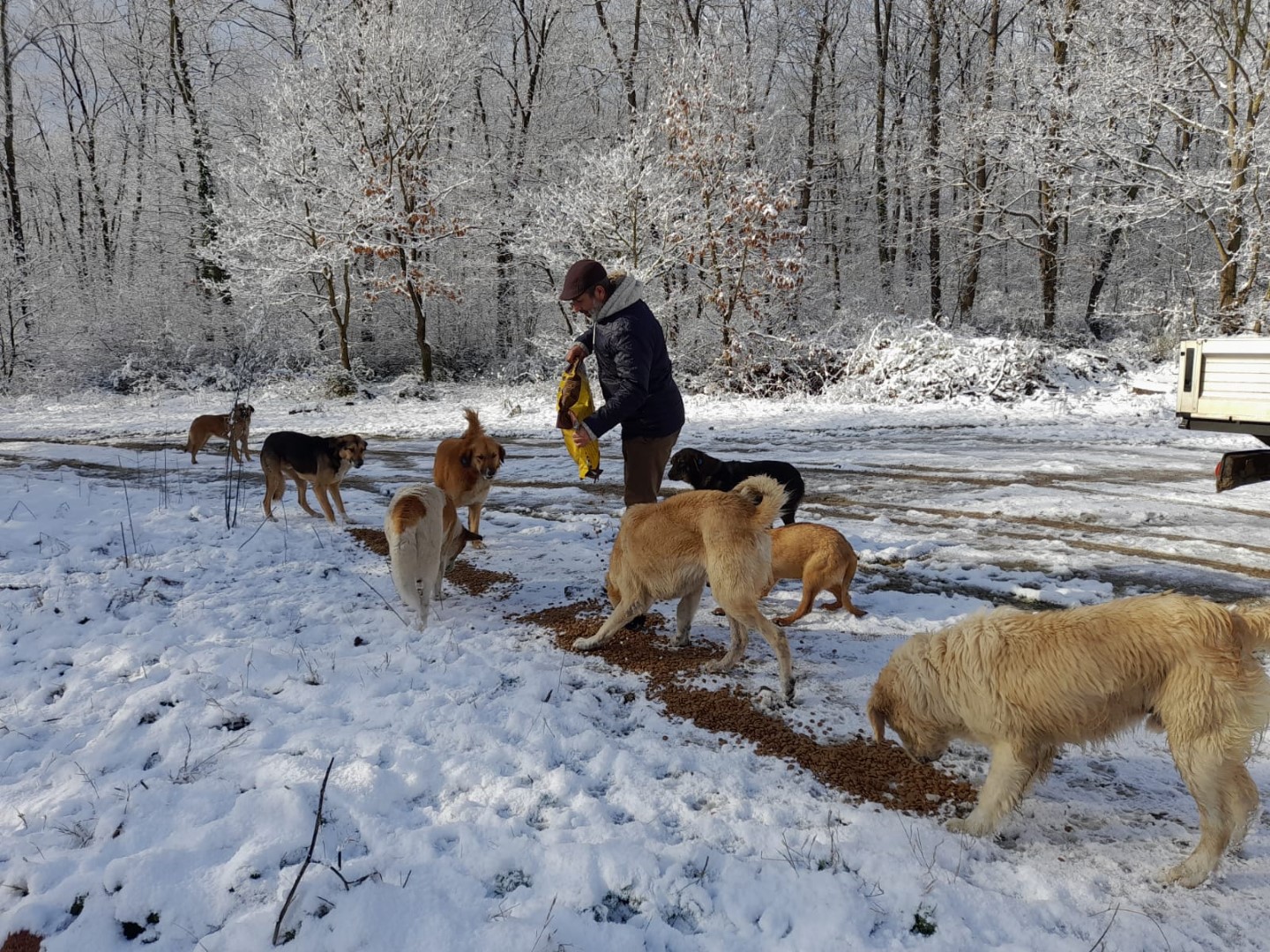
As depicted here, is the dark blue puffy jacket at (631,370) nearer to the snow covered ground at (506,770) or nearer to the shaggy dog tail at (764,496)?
the shaggy dog tail at (764,496)

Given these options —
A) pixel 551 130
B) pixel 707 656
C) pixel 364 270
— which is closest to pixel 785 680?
pixel 707 656

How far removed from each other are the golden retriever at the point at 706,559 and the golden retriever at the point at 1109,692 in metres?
1.16

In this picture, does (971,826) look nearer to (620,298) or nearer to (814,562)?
(814,562)

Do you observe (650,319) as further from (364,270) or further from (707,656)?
(364,270)

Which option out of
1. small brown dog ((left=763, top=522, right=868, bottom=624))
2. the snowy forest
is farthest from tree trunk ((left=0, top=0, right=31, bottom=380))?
small brown dog ((left=763, top=522, right=868, bottom=624))

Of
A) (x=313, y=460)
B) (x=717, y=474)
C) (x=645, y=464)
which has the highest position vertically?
(x=645, y=464)

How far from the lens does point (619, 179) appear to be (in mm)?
19703

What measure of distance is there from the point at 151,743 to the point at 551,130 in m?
27.7

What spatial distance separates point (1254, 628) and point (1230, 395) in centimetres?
394

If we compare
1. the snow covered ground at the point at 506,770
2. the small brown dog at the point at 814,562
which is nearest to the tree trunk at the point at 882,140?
the snow covered ground at the point at 506,770

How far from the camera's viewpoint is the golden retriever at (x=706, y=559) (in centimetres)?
412

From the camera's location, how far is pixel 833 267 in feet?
91.5

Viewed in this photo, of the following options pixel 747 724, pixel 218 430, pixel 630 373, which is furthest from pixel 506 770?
pixel 218 430

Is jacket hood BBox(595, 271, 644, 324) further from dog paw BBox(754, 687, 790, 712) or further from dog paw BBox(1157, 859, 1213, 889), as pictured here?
dog paw BBox(1157, 859, 1213, 889)
